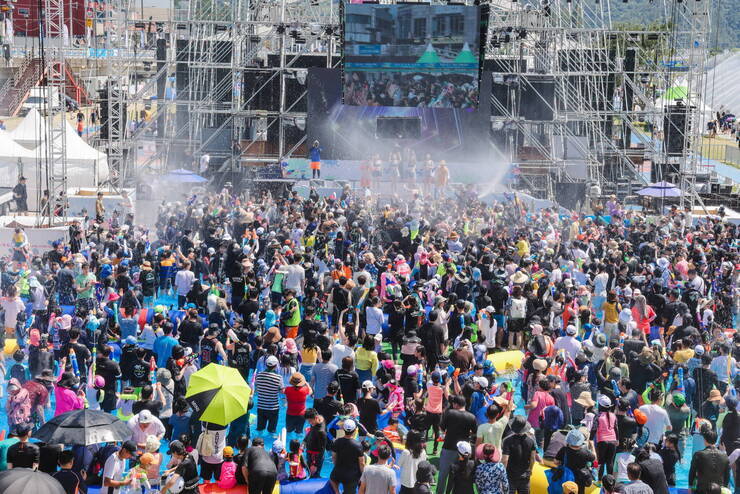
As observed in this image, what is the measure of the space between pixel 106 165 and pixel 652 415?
2644cm

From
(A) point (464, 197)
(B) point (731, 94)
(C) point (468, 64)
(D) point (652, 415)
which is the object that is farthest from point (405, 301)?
(B) point (731, 94)

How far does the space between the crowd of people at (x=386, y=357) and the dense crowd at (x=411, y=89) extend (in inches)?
532

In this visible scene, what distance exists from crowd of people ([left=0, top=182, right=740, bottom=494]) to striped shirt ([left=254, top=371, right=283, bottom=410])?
26 millimetres

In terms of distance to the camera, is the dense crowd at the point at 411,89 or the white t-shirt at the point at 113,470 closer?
the white t-shirt at the point at 113,470

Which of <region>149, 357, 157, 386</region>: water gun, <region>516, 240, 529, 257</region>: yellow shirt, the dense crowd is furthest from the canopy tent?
<region>149, 357, 157, 386</region>: water gun

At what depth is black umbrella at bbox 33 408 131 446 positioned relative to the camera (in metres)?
9.76

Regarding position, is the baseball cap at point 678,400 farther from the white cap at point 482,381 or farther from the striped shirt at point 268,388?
the striped shirt at point 268,388

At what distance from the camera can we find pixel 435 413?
40.3 feet

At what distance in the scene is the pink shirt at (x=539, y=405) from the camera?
11.8 metres

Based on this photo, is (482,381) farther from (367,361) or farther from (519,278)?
(519,278)

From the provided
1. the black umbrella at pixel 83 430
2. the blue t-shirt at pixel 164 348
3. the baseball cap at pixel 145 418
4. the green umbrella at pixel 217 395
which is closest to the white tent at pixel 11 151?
the blue t-shirt at pixel 164 348

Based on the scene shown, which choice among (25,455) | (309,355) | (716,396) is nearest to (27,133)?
(309,355)

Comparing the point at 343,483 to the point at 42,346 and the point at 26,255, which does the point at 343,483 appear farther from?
the point at 26,255

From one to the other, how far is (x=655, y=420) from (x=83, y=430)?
609cm
